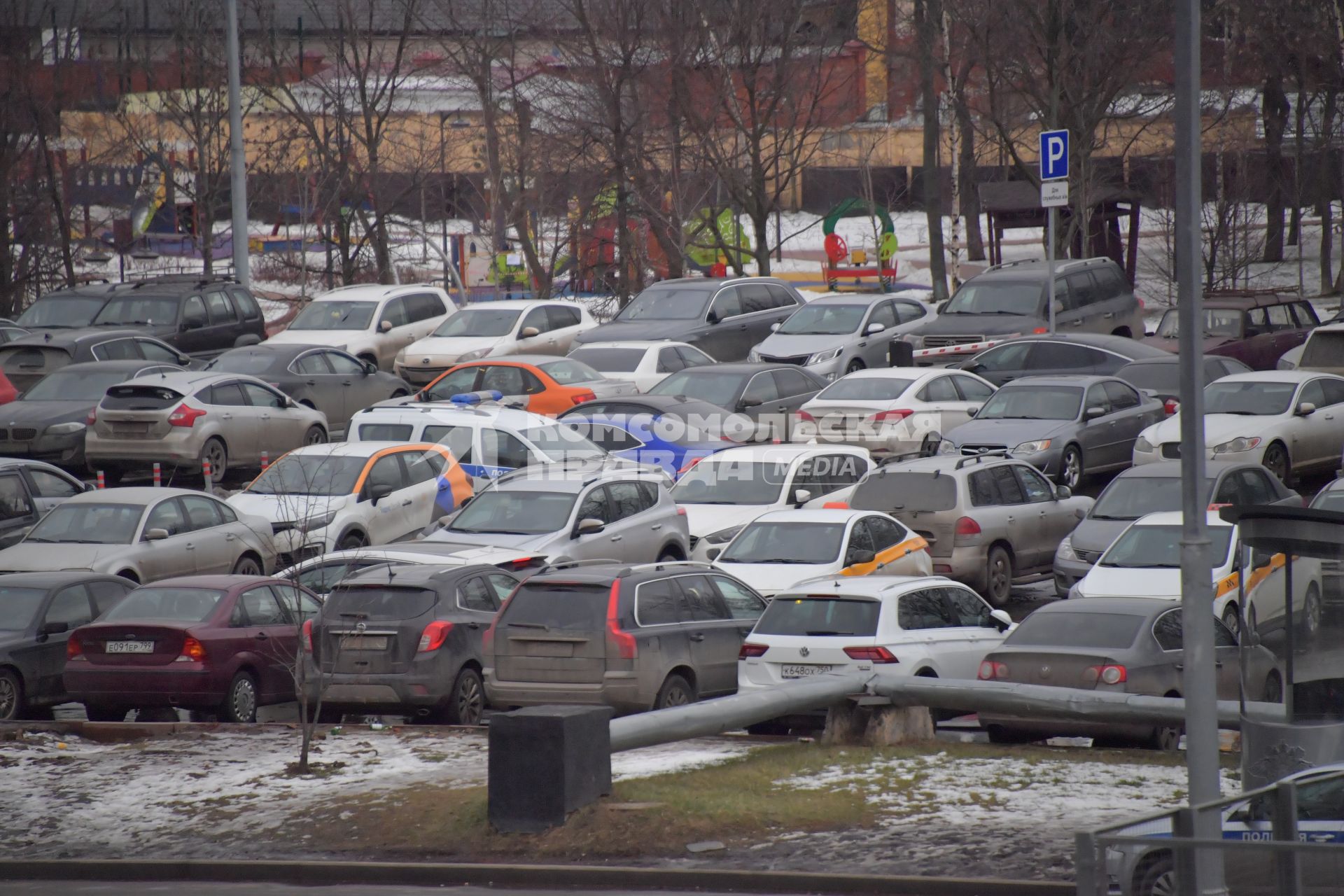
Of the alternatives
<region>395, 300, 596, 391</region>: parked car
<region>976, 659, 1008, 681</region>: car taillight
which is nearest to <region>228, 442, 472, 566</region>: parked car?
<region>395, 300, 596, 391</region>: parked car

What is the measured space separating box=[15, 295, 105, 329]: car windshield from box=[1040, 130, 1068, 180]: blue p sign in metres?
16.7

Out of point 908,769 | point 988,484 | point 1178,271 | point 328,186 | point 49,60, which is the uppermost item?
point 49,60

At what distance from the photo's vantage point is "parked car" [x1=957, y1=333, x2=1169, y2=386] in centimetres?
2566

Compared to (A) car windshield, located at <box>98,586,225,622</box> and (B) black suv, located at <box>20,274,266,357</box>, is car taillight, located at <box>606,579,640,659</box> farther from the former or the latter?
(B) black suv, located at <box>20,274,266,357</box>

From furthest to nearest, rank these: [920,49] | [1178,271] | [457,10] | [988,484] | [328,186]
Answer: [457,10], [328,186], [920,49], [988,484], [1178,271]

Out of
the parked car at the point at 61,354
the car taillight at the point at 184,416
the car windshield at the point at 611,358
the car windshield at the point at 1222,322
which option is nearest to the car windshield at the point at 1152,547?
the car windshield at the point at 611,358

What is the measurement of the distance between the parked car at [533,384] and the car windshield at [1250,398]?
28.3 ft

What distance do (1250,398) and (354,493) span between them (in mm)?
11886

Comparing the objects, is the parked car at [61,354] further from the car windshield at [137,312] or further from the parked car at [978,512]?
the parked car at [978,512]

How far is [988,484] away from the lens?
62.7ft

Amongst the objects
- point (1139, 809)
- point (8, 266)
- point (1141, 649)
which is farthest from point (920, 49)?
point (1139, 809)

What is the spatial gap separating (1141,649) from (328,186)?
35.5 m

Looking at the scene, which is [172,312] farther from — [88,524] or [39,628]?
[39,628]

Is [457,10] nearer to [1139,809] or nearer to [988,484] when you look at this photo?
[988,484]
